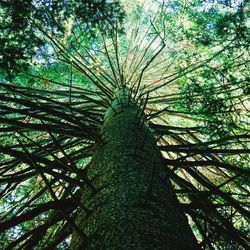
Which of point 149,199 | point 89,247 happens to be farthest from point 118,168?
point 89,247

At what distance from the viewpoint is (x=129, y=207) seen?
1.80 meters

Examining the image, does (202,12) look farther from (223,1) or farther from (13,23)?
(13,23)

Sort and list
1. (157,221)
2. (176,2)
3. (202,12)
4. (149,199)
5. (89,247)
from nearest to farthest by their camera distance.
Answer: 1. (89,247)
2. (157,221)
3. (149,199)
4. (202,12)
5. (176,2)

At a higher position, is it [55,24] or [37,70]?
[37,70]

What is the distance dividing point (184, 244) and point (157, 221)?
0.17m

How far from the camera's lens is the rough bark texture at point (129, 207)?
155 centimetres

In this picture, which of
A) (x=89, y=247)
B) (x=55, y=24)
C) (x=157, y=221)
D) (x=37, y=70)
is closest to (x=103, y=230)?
(x=89, y=247)

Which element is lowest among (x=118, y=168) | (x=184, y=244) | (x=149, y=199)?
(x=184, y=244)

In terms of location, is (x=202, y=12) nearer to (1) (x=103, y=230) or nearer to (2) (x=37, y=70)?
(2) (x=37, y=70)

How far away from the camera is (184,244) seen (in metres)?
1.63

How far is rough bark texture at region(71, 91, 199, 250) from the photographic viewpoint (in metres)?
1.55

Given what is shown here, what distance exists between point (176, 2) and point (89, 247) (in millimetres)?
6892

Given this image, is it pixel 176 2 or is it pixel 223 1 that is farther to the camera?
pixel 176 2

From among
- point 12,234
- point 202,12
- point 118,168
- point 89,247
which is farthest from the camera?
point 202,12
